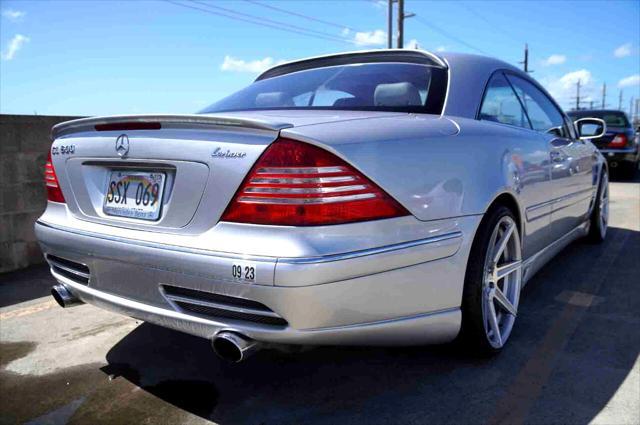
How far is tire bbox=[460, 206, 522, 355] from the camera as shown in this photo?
2.32 m

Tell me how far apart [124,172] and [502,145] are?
1.76 meters

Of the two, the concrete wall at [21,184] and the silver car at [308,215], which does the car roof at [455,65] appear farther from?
the concrete wall at [21,184]

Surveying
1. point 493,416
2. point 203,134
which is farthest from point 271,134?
point 493,416

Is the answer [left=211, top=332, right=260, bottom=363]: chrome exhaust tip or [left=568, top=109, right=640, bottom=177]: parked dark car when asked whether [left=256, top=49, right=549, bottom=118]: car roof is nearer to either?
[left=211, top=332, right=260, bottom=363]: chrome exhaust tip

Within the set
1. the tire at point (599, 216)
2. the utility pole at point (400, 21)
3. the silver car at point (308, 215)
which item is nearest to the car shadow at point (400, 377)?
the silver car at point (308, 215)

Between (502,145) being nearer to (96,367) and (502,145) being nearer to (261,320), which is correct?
(261,320)

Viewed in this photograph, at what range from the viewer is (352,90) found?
2.71 metres

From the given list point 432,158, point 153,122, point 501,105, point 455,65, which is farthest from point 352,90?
point 153,122

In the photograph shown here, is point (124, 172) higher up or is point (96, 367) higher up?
point (124, 172)

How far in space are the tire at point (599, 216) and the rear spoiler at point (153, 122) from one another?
4.01 meters

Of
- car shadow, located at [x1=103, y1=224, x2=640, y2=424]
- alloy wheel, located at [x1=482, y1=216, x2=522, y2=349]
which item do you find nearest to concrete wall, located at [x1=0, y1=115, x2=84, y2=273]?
car shadow, located at [x1=103, y1=224, x2=640, y2=424]

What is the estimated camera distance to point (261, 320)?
181 centimetres

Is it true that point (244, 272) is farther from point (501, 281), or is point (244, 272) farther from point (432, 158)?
point (501, 281)

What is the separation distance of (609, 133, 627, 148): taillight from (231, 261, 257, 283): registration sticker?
11495 millimetres
